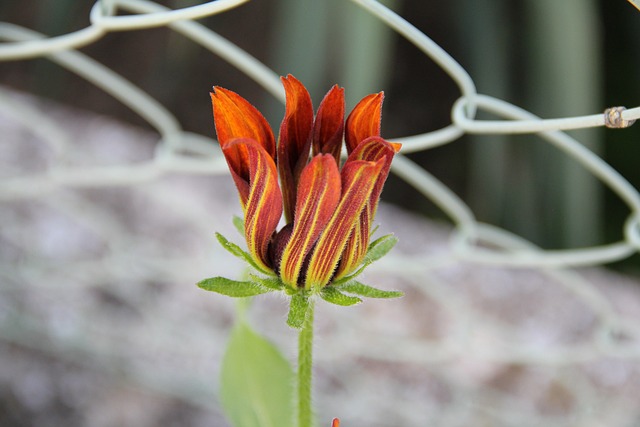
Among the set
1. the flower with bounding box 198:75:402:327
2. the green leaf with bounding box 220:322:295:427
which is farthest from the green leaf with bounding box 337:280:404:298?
the green leaf with bounding box 220:322:295:427

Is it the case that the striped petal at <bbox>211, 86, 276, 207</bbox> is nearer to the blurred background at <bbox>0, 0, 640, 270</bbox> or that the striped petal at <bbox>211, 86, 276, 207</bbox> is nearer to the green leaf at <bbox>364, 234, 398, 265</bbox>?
the green leaf at <bbox>364, 234, 398, 265</bbox>

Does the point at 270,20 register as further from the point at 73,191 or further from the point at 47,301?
the point at 47,301

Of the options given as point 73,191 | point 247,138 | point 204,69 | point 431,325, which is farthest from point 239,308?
point 204,69

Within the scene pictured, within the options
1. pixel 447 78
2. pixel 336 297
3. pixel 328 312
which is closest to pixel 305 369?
pixel 336 297

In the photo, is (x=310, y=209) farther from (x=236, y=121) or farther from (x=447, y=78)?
(x=447, y=78)

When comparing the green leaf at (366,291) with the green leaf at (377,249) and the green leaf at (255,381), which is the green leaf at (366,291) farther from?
the green leaf at (255,381)

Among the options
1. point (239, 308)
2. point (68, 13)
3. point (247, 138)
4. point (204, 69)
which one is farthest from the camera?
point (204, 69)

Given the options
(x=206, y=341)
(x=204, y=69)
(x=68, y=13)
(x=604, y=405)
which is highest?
(x=204, y=69)
